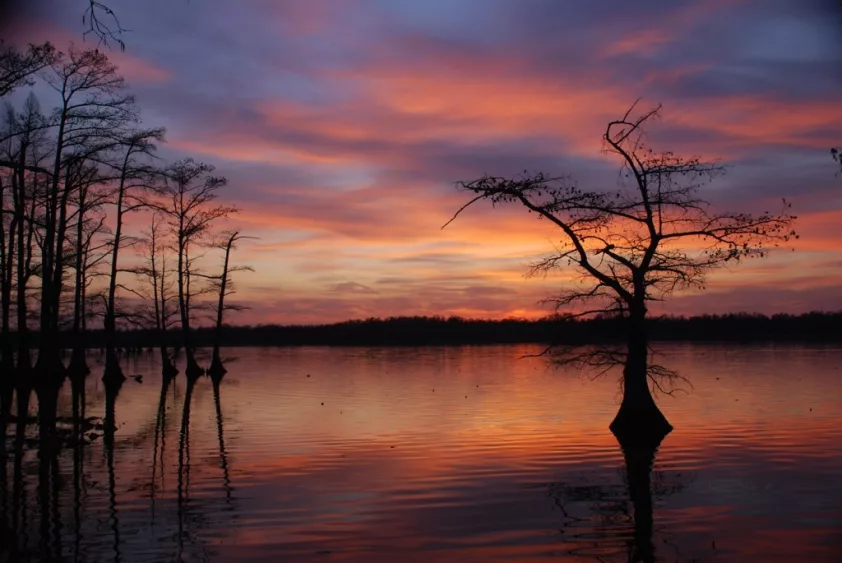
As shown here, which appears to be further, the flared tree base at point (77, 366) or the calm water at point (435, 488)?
the flared tree base at point (77, 366)

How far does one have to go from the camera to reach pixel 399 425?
90.8 ft

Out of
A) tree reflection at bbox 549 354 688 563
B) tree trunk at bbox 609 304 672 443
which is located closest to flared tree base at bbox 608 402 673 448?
tree trunk at bbox 609 304 672 443

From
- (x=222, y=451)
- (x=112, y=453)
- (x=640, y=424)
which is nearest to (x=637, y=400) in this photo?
(x=640, y=424)

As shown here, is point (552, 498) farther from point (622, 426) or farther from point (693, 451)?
point (622, 426)

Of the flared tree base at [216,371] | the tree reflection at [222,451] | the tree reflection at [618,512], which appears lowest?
the tree reflection at [618,512]

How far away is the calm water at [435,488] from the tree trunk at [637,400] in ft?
3.92

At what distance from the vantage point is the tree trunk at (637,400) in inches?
953

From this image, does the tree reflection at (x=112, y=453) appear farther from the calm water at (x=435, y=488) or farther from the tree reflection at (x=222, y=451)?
the tree reflection at (x=222, y=451)

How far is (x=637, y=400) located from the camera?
2438 cm

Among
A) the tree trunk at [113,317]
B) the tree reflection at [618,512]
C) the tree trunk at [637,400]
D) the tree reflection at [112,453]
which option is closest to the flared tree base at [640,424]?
the tree trunk at [637,400]

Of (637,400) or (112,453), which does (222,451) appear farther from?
(637,400)

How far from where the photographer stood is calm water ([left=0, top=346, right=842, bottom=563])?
11516 millimetres

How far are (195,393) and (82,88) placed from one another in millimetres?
16688

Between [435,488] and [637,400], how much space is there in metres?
10.3
